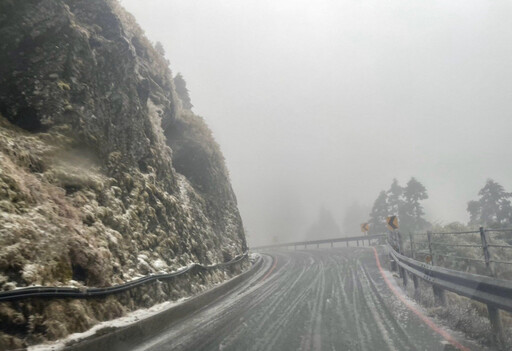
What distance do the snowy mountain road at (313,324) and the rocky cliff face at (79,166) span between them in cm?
194

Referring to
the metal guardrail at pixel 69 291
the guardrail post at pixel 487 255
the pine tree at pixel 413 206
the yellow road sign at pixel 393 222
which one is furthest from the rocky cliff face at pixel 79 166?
the pine tree at pixel 413 206

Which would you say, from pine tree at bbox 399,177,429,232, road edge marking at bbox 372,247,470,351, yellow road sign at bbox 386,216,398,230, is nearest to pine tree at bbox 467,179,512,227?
pine tree at bbox 399,177,429,232

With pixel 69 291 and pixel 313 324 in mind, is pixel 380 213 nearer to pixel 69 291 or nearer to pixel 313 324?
pixel 313 324

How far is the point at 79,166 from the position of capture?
852cm

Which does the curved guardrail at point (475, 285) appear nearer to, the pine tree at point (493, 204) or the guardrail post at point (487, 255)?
the guardrail post at point (487, 255)

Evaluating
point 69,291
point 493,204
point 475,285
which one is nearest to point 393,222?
point 475,285

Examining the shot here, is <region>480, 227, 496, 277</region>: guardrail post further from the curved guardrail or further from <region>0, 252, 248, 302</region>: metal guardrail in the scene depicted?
<region>0, 252, 248, 302</region>: metal guardrail

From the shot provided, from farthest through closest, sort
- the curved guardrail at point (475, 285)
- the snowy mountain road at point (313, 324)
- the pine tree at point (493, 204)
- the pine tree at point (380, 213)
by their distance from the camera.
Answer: the pine tree at point (380, 213)
the pine tree at point (493, 204)
the snowy mountain road at point (313, 324)
the curved guardrail at point (475, 285)

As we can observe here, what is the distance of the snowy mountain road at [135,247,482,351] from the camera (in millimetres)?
5109

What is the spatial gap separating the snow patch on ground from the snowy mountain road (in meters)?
0.54

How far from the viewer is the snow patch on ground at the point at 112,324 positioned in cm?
416

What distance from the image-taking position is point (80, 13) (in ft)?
39.2

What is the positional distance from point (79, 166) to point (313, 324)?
22.6 ft

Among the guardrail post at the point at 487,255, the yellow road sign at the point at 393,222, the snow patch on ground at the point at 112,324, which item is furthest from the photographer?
the yellow road sign at the point at 393,222
